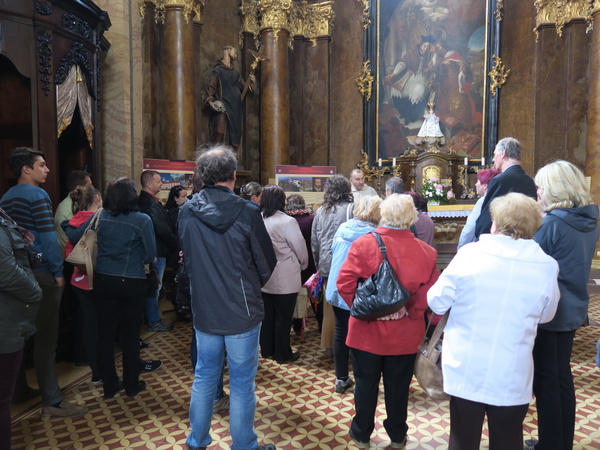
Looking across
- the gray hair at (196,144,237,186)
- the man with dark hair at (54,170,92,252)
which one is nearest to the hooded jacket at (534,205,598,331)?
the gray hair at (196,144,237,186)

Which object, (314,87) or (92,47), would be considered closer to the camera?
(92,47)

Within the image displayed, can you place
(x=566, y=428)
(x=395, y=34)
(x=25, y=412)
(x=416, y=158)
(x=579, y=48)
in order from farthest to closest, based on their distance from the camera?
(x=395, y=34), (x=416, y=158), (x=579, y=48), (x=25, y=412), (x=566, y=428)

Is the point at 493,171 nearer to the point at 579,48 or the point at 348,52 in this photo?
the point at 579,48

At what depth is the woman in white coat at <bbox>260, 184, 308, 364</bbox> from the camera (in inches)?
161

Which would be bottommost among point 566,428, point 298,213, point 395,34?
point 566,428

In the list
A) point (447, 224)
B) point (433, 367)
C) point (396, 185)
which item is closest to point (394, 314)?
point (433, 367)

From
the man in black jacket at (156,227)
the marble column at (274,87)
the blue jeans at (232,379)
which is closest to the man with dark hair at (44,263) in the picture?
the blue jeans at (232,379)

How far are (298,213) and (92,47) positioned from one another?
317 centimetres

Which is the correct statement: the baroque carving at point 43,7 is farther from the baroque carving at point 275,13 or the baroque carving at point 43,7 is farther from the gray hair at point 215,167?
the baroque carving at point 275,13

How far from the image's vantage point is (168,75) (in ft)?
27.5

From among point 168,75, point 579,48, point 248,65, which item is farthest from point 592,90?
point 168,75

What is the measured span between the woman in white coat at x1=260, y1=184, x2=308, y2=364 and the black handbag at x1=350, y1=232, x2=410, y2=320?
1643 millimetres

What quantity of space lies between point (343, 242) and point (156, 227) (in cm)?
271

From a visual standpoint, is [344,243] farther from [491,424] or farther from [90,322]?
[90,322]
